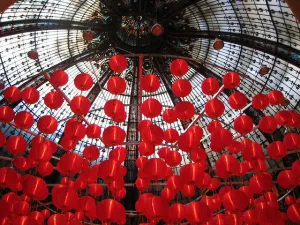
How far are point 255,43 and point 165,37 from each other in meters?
3.81

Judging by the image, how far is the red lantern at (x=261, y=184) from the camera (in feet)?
27.2

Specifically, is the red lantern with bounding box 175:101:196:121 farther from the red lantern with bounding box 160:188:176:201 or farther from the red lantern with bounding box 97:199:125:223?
the red lantern with bounding box 97:199:125:223

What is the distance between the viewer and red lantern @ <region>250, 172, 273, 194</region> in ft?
27.2

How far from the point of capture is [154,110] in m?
8.16

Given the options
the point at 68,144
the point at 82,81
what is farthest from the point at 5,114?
the point at 82,81

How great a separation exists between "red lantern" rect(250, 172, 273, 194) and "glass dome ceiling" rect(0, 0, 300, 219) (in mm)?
3540

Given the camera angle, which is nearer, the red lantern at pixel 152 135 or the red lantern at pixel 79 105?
the red lantern at pixel 152 135

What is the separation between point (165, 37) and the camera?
1328 centimetres

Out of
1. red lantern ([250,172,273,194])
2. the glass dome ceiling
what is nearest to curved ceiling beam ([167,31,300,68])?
the glass dome ceiling

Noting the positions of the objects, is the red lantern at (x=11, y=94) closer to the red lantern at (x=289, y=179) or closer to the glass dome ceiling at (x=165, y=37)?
the glass dome ceiling at (x=165, y=37)

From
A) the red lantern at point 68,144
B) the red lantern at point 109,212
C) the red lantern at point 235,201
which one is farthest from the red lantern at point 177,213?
the red lantern at point 68,144

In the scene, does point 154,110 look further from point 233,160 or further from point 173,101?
point 173,101

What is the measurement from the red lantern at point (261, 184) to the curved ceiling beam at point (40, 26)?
27.9ft

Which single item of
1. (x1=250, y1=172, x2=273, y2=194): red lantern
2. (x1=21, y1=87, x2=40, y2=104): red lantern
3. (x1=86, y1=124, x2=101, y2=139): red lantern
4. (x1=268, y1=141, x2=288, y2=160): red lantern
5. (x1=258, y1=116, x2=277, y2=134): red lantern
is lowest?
(x1=250, y1=172, x2=273, y2=194): red lantern
